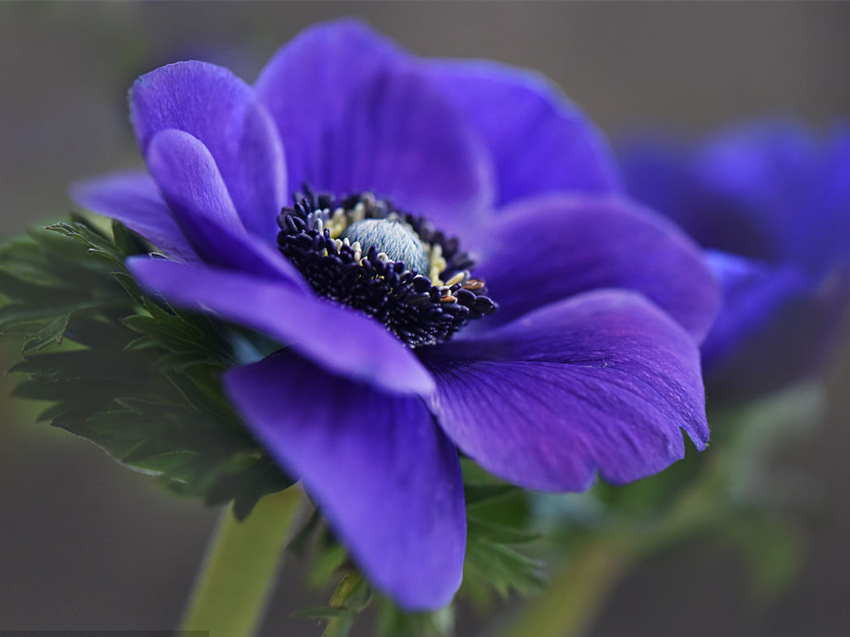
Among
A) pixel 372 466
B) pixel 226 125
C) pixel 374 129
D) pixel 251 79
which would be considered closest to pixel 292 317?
pixel 372 466

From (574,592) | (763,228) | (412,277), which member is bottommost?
(574,592)

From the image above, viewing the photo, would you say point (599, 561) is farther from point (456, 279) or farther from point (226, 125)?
point (226, 125)

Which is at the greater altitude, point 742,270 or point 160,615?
point 742,270

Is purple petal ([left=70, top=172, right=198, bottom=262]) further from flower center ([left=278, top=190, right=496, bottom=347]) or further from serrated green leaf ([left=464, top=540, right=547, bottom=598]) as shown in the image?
serrated green leaf ([left=464, top=540, right=547, bottom=598])

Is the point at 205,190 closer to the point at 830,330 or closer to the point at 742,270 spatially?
the point at 742,270

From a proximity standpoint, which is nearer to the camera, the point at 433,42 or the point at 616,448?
the point at 616,448

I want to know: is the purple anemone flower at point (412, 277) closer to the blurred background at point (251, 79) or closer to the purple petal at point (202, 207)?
the purple petal at point (202, 207)

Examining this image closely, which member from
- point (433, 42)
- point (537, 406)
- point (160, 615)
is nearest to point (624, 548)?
point (537, 406)
